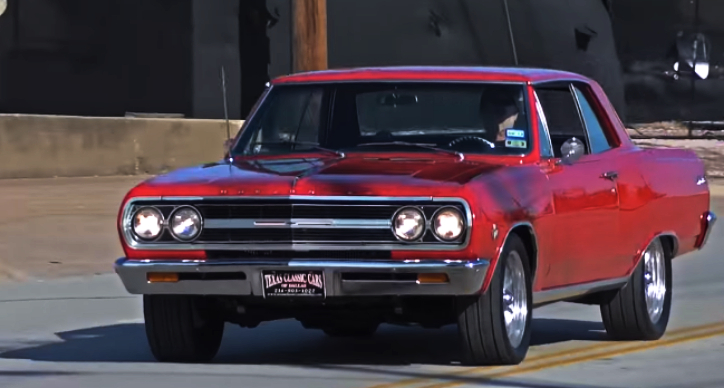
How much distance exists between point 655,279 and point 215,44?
555 inches

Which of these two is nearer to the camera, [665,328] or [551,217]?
[551,217]

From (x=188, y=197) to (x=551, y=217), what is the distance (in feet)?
6.31

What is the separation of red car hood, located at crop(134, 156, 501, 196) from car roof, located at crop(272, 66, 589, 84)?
2.36ft

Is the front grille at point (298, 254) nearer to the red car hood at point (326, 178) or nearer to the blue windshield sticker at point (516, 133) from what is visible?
the red car hood at point (326, 178)

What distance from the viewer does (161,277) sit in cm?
824

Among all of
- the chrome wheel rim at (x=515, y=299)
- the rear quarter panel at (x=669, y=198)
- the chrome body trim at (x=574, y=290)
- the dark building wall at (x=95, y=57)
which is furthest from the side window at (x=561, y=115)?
the dark building wall at (x=95, y=57)

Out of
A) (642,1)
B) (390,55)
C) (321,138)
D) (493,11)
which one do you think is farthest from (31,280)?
(642,1)

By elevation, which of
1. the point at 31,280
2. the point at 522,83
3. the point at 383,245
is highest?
the point at 522,83

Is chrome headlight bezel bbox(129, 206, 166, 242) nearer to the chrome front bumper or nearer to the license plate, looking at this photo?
the chrome front bumper

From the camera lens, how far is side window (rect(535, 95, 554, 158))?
9.07 meters

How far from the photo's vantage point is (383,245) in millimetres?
7984

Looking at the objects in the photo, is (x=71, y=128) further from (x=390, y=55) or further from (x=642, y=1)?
(x=642, y=1)

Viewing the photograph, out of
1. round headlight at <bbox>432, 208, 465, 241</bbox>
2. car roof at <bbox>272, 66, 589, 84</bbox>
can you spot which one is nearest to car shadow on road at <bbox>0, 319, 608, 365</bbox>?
round headlight at <bbox>432, 208, 465, 241</bbox>

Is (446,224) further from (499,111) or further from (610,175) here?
(610,175)
